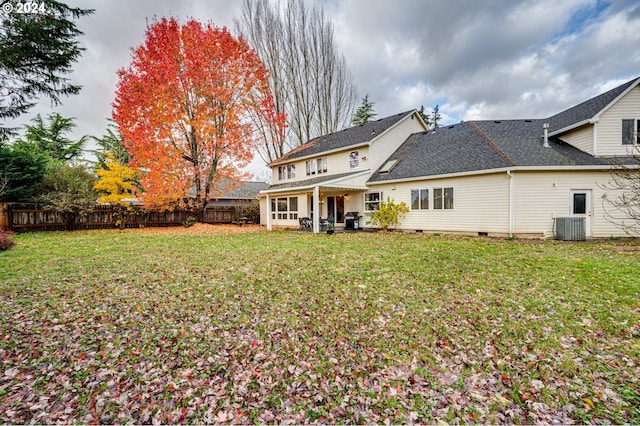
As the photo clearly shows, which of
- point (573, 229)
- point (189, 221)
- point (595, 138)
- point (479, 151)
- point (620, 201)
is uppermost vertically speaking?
point (595, 138)

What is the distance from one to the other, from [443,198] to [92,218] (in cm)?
2236

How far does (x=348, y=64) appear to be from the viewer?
28.1m

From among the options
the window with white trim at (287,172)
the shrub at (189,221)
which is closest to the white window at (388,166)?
the window with white trim at (287,172)

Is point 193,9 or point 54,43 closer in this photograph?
point 54,43

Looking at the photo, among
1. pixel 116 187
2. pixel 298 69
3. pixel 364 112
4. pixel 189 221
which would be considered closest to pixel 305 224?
pixel 189 221

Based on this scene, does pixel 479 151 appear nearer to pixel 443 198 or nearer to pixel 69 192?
Answer: pixel 443 198

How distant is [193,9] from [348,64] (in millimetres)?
16014

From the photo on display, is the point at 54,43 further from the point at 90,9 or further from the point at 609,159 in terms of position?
the point at 609,159

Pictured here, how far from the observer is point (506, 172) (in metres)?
12.6

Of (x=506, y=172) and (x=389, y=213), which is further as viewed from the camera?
A: (x=389, y=213)

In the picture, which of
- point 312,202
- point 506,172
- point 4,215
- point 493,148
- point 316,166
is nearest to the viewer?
point 506,172

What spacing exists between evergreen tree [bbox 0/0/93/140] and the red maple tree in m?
4.18

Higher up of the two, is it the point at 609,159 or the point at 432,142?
the point at 432,142

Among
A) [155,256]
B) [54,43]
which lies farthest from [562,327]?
[54,43]
